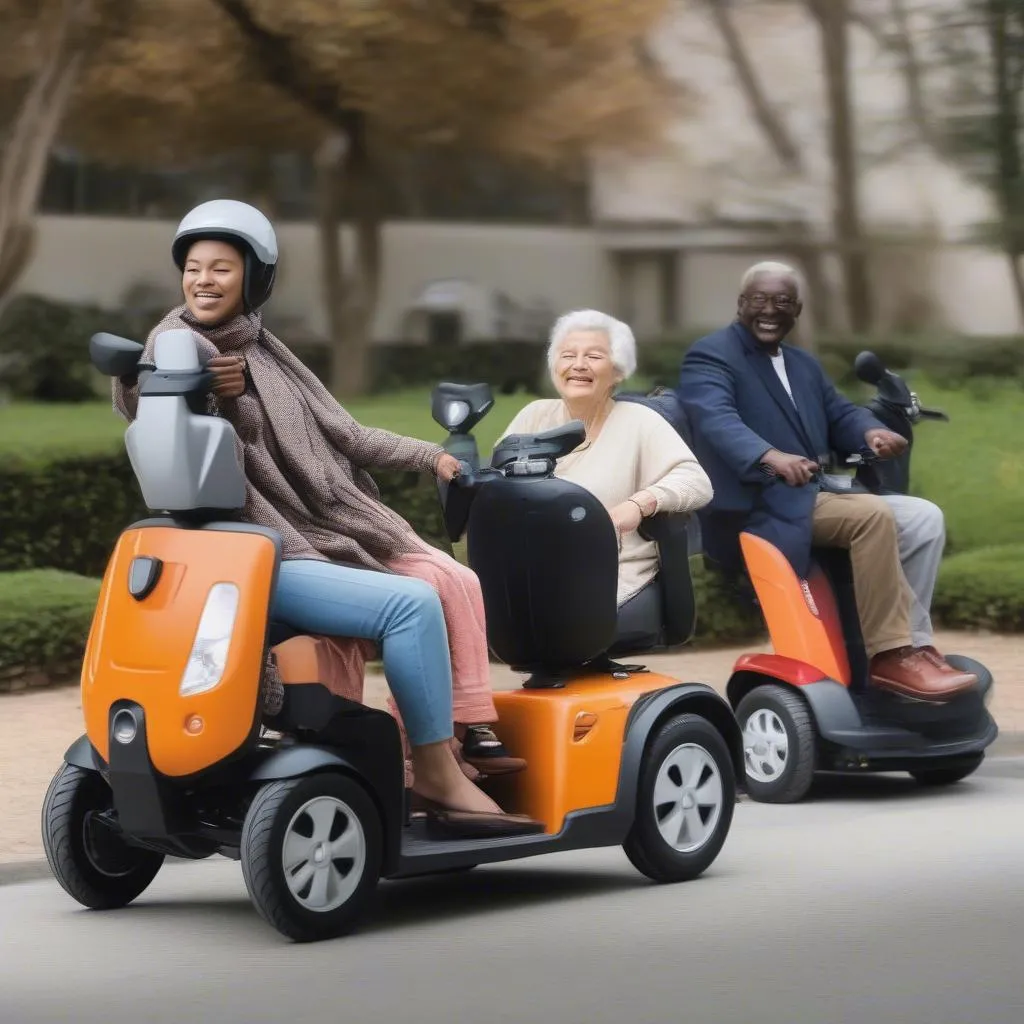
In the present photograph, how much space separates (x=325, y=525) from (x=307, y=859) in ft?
2.83

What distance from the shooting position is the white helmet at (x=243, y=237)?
6105 mm

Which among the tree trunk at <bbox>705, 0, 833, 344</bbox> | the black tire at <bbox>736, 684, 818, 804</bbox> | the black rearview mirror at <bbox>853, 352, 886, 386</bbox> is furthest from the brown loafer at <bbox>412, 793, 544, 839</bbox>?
the tree trunk at <bbox>705, 0, 833, 344</bbox>

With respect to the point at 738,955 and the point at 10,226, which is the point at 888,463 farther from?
the point at 10,226

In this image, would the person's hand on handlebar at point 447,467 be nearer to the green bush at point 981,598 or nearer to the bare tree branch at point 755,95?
the green bush at point 981,598

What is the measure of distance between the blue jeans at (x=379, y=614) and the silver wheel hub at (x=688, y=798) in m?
0.94

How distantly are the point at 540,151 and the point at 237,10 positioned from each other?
7.03 ft

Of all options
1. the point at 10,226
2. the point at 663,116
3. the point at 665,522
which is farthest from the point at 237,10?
the point at 665,522

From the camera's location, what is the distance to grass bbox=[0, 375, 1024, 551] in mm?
13891

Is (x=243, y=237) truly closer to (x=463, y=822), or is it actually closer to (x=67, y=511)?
(x=463, y=822)

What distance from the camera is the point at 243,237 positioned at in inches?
240

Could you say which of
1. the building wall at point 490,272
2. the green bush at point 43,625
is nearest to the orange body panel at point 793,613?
the green bush at point 43,625

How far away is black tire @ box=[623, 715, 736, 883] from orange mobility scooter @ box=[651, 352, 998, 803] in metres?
1.39

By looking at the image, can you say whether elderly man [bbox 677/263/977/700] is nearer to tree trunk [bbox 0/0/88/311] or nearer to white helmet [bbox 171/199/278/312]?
white helmet [bbox 171/199/278/312]

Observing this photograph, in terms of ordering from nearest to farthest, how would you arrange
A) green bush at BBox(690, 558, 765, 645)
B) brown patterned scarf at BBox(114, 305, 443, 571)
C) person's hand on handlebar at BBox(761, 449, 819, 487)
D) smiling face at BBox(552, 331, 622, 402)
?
brown patterned scarf at BBox(114, 305, 443, 571) → smiling face at BBox(552, 331, 622, 402) → person's hand on handlebar at BBox(761, 449, 819, 487) → green bush at BBox(690, 558, 765, 645)
